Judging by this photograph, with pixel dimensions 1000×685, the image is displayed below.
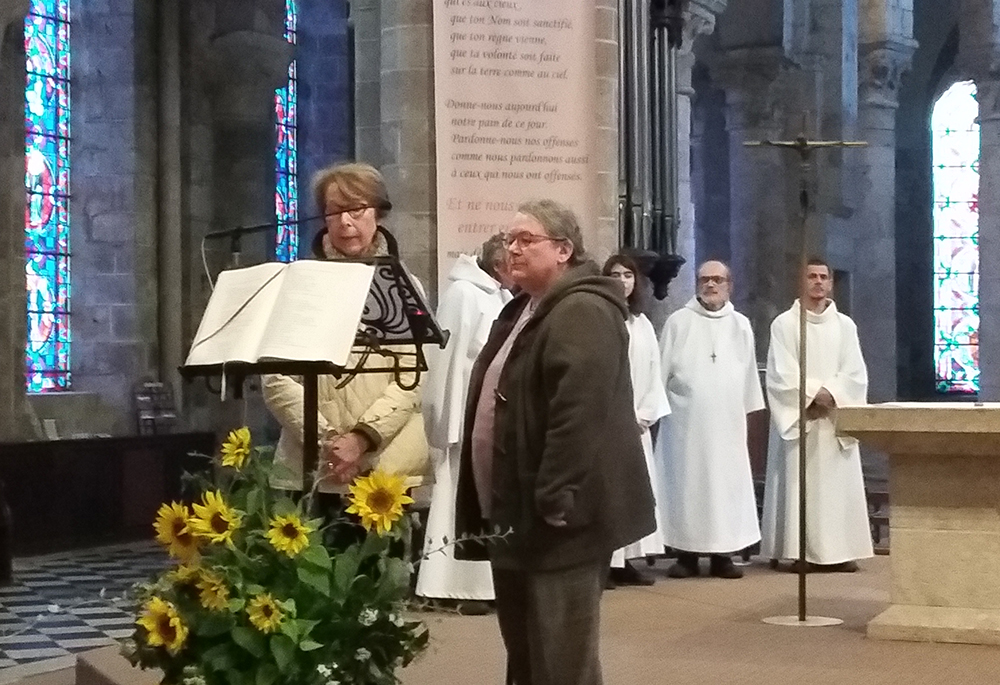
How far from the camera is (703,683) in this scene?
556 centimetres

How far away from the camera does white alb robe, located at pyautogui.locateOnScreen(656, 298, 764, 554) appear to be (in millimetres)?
8805

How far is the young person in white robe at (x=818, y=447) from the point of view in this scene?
897cm

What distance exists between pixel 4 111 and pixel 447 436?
20.7 ft

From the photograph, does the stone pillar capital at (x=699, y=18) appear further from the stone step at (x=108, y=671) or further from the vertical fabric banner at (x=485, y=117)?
the stone step at (x=108, y=671)

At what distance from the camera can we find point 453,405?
7016 millimetres

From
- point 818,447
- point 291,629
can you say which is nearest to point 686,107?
point 818,447

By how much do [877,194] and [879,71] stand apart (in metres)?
1.53

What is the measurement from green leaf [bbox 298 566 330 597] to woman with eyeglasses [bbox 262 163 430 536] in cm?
25

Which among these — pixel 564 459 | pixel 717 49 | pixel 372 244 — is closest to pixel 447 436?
pixel 372 244

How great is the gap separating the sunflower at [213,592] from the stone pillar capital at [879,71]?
633 inches

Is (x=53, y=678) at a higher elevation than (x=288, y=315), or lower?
lower

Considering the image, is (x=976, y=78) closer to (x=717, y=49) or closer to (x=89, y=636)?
(x=717, y=49)

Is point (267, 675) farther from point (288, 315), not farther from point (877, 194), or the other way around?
point (877, 194)

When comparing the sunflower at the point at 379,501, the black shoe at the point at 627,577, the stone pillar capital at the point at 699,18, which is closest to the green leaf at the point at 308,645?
the sunflower at the point at 379,501
